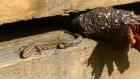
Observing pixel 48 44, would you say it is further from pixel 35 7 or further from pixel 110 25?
pixel 110 25

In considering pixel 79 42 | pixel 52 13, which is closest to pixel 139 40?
pixel 79 42

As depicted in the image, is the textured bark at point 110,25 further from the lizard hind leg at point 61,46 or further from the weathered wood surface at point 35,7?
the lizard hind leg at point 61,46

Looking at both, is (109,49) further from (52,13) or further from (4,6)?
(4,6)

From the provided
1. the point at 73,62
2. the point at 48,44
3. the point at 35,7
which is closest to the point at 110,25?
the point at 73,62

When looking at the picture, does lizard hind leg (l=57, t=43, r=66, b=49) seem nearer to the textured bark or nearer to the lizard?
the lizard

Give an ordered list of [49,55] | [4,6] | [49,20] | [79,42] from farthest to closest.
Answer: [49,20] < [79,42] < [49,55] < [4,6]

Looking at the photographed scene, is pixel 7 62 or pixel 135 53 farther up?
pixel 7 62

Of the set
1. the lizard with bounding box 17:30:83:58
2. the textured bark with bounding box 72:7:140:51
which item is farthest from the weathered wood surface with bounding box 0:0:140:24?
the lizard with bounding box 17:30:83:58
